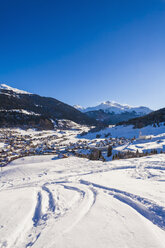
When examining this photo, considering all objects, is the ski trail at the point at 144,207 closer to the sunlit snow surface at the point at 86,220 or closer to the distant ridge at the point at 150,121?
the sunlit snow surface at the point at 86,220

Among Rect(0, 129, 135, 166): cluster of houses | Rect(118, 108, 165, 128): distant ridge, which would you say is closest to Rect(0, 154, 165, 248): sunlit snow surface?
Rect(0, 129, 135, 166): cluster of houses

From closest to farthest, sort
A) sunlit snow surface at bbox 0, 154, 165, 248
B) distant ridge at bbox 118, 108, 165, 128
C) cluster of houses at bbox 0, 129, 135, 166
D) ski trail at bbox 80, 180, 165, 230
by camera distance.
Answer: sunlit snow surface at bbox 0, 154, 165, 248 < ski trail at bbox 80, 180, 165, 230 < cluster of houses at bbox 0, 129, 135, 166 < distant ridge at bbox 118, 108, 165, 128

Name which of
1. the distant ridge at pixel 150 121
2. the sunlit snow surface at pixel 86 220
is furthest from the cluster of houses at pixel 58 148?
the distant ridge at pixel 150 121

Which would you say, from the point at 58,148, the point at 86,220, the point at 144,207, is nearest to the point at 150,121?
the point at 58,148

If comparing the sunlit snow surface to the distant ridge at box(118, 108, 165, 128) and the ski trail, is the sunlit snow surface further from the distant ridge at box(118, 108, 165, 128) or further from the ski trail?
the distant ridge at box(118, 108, 165, 128)

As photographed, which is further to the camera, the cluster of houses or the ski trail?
the cluster of houses

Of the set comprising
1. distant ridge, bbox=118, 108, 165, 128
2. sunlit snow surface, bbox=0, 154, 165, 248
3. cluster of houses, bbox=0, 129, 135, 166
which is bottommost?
cluster of houses, bbox=0, 129, 135, 166

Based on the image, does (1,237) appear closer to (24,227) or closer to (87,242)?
(24,227)

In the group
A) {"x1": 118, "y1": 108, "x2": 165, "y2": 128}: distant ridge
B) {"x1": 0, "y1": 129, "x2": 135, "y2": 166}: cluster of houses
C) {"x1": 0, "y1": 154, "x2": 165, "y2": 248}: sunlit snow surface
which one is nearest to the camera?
{"x1": 0, "y1": 154, "x2": 165, "y2": 248}: sunlit snow surface

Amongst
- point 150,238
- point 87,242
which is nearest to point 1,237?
point 87,242

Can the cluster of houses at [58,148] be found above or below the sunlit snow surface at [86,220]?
below

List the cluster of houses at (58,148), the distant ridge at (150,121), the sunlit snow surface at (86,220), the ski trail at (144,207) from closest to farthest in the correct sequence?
the sunlit snow surface at (86,220)
the ski trail at (144,207)
the cluster of houses at (58,148)
the distant ridge at (150,121)

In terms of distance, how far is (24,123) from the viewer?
99.9 m

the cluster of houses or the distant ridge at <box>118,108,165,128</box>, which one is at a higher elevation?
the distant ridge at <box>118,108,165,128</box>
